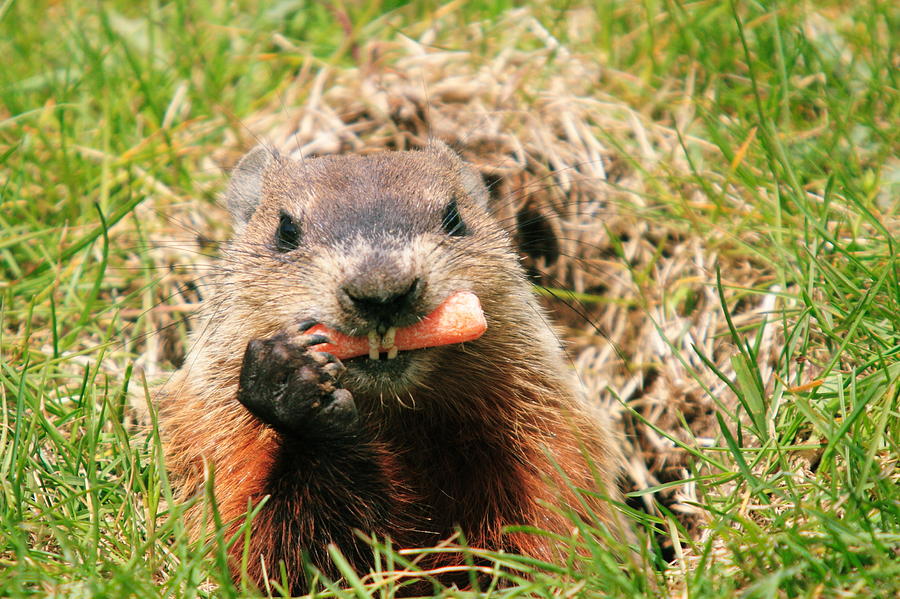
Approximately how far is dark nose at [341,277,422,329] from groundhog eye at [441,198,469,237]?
2.40 ft

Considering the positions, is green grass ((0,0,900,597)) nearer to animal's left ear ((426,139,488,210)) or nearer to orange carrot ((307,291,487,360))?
orange carrot ((307,291,487,360))

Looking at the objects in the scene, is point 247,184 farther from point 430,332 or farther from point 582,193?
point 582,193

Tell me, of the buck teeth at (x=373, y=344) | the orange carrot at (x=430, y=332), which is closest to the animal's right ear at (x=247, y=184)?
the orange carrot at (x=430, y=332)

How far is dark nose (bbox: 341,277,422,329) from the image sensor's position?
9.07 feet

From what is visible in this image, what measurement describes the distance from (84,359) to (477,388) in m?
1.96

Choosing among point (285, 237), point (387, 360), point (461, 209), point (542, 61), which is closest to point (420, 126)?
point (542, 61)

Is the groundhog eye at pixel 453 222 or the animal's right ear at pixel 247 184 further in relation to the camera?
the animal's right ear at pixel 247 184

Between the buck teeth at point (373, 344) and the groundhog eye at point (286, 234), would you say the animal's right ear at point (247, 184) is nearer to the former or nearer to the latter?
→ the groundhog eye at point (286, 234)

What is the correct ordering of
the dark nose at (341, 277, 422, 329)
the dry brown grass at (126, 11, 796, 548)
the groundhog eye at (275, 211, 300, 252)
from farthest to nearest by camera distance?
the dry brown grass at (126, 11, 796, 548) < the groundhog eye at (275, 211, 300, 252) < the dark nose at (341, 277, 422, 329)

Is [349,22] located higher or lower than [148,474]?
higher

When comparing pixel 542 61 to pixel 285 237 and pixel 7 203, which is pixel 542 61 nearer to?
pixel 285 237

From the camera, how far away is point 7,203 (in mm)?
4477

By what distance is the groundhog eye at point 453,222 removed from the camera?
3.57 m

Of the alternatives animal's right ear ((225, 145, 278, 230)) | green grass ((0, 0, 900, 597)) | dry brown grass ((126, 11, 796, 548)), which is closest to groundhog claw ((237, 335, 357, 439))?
green grass ((0, 0, 900, 597))
